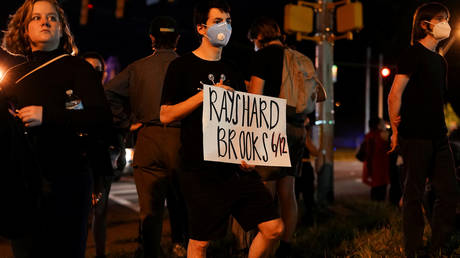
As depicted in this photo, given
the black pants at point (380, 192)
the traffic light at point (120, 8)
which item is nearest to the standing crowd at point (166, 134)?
the black pants at point (380, 192)

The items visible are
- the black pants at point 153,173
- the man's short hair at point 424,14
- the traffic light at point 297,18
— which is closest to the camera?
the black pants at point 153,173

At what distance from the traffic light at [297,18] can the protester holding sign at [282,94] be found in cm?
439

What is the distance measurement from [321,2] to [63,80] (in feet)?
23.7

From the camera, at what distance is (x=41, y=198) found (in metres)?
2.39

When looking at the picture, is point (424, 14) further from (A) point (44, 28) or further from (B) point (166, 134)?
(A) point (44, 28)

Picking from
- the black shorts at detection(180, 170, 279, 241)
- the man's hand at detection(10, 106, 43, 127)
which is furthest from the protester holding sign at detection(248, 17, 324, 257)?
the man's hand at detection(10, 106, 43, 127)

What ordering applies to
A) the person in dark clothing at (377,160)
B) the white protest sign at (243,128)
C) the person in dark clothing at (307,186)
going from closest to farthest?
the white protest sign at (243,128)
the person in dark clothing at (307,186)
the person in dark clothing at (377,160)

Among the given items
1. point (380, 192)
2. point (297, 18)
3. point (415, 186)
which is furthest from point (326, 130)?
point (415, 186)

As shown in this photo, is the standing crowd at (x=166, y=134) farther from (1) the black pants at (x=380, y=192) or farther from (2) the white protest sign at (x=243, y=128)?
(1) the black pants at (x=380, y=192)

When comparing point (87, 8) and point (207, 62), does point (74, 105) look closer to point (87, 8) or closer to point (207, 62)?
point (207, 62)

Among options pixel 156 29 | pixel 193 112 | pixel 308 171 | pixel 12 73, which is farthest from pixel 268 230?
pixel 308 171

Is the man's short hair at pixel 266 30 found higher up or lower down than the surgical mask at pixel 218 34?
higher up

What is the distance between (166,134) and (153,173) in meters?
0.34

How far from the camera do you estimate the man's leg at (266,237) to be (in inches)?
126
